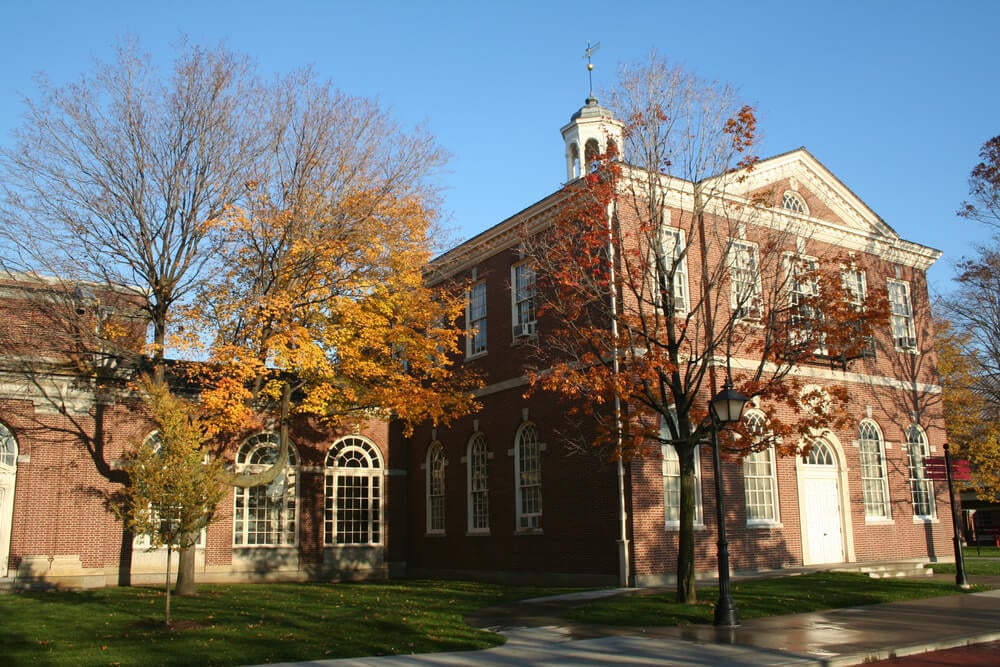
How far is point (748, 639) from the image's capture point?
12.2m

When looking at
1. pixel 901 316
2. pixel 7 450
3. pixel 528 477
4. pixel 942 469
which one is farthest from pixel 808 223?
pixel 7 450

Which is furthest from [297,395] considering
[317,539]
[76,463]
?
[76,463]

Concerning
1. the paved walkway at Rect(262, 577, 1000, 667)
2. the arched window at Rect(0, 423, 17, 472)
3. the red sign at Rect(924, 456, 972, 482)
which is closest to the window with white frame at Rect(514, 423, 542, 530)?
the paved walkway at Rect(262, 577, 1000, 667)

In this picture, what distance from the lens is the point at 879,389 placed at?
1012 inches

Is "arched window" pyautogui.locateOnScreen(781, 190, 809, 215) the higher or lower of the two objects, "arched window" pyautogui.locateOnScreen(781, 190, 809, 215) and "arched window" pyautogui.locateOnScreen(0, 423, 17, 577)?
the higher

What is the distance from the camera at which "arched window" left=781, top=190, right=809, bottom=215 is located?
25078mm

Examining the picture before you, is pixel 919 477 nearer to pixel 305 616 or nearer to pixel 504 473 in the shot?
pixel 504 473

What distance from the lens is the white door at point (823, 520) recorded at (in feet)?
76.0

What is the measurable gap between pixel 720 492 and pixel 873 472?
13417mm

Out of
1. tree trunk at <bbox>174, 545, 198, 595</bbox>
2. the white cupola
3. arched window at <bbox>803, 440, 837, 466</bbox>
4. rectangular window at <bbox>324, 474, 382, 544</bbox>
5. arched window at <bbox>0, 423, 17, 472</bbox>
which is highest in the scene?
the white cupola

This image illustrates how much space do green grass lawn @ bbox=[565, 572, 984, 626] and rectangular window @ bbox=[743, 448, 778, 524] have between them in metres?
2.31

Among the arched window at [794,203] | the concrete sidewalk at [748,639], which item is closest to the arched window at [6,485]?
the concrete sidewalk at [748,639]

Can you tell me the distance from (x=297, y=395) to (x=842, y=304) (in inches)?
647

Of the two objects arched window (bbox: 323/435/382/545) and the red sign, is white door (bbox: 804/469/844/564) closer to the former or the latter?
the red sign
